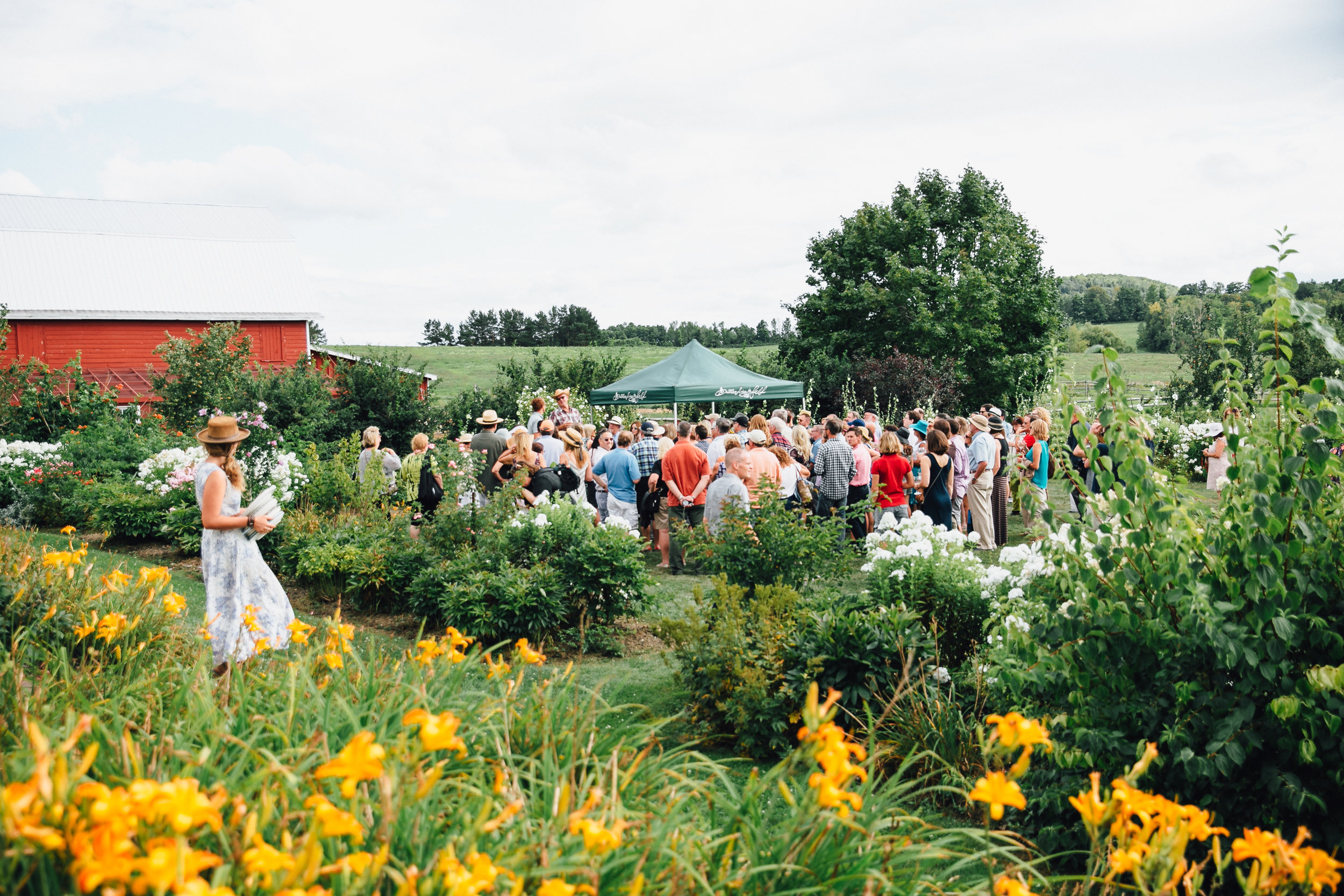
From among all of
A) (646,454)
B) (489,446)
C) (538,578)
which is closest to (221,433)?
(538,578)

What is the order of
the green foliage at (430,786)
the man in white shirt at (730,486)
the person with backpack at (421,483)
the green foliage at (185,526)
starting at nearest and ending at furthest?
the green foliage at (430,786) < the man in white shirt at (730,486) < the person with backpack at (421,483) < the green foliage at (185,526)

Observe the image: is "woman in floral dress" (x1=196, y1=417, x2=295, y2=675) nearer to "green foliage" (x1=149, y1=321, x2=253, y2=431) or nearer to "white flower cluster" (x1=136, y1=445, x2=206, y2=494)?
"white flower cluster" (x1=136, y1=445, x2=206, y2=494)

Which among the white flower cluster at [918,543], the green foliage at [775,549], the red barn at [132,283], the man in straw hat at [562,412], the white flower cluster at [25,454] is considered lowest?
the green foliage at [775,549]

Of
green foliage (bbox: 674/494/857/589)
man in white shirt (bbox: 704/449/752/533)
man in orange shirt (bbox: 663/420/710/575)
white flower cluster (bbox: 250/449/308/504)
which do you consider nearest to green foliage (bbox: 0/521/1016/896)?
green foliage (bbox: 674/494/857/589)

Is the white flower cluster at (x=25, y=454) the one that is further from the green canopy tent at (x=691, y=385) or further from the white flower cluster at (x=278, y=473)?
the green canopy tent at (x=691, y=385)

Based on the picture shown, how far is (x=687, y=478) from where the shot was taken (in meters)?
9.52

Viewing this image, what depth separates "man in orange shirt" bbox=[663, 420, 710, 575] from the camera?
9.52 m

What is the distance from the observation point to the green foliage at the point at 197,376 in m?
14.9

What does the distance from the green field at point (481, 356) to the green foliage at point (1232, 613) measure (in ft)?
116

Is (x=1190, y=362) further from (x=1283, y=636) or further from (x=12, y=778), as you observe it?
(x=12, y=778)

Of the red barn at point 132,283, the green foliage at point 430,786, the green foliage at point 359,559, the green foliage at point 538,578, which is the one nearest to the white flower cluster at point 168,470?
the green foliage at point 359,559

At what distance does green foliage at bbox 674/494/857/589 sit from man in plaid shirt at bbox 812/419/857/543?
11.0ft

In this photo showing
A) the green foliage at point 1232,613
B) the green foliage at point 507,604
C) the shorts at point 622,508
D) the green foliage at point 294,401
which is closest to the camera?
the green foliage at point 1232,613

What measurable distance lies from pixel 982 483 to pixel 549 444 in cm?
538
